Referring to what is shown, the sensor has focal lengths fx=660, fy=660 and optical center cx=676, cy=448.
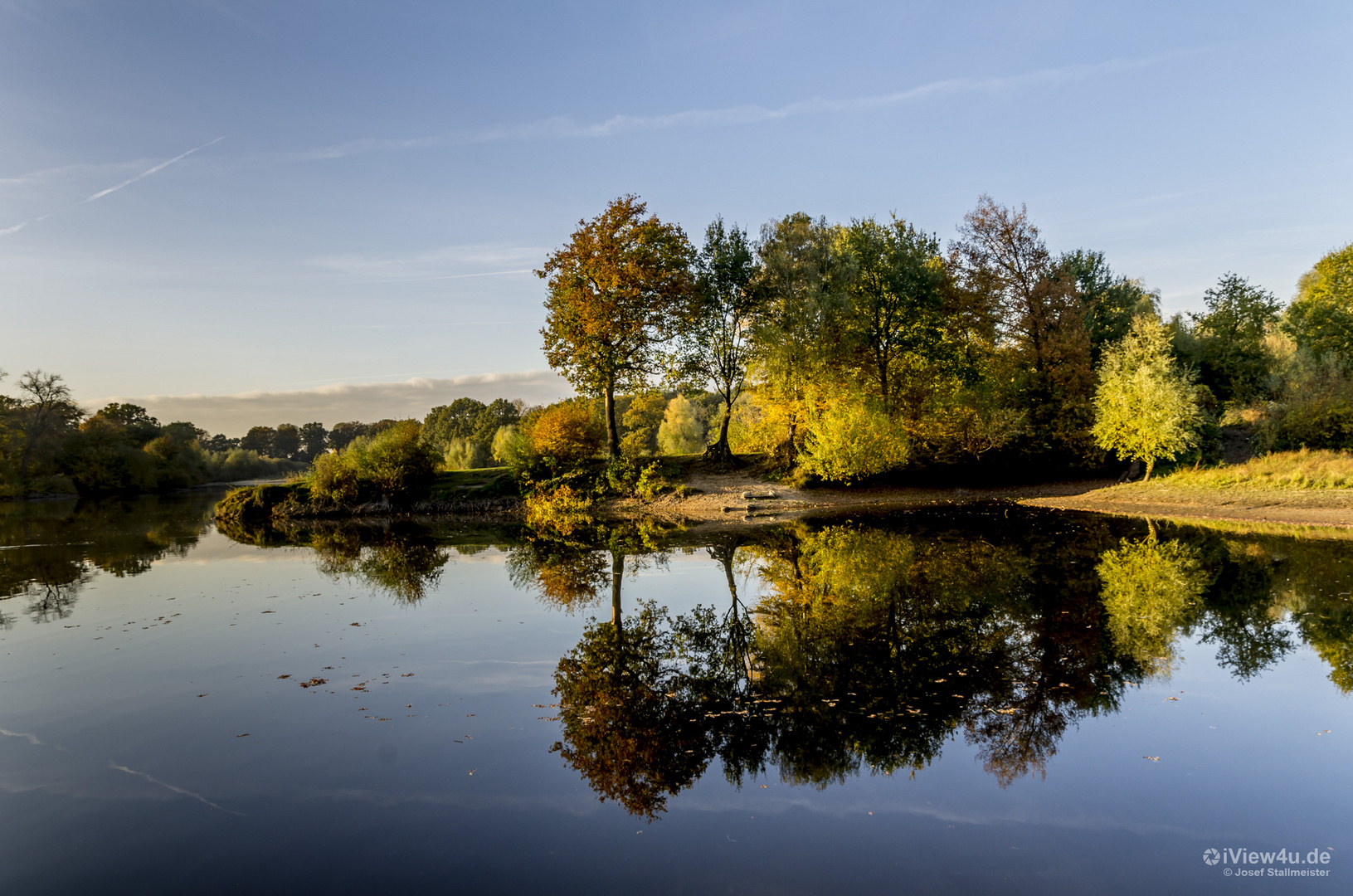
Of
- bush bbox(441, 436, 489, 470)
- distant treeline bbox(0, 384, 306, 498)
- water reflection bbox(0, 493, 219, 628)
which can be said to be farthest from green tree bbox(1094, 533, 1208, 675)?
distant treeline bbox(0, 384, 306, 498)

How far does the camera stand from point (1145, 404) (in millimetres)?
25672

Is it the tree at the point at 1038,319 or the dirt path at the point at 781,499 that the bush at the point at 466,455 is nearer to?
the dirt path at the point at 781,499

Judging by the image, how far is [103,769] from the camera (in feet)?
20.7

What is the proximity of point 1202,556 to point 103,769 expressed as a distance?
18645 mm

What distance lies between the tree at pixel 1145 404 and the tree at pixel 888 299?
714 cm

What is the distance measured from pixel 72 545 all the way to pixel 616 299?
21.7 m

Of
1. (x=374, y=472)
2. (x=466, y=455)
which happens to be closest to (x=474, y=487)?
(x=374, y=472)

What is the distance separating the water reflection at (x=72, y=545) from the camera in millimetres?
13780

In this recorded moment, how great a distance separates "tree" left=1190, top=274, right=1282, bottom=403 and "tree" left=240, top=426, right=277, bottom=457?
4722 inches

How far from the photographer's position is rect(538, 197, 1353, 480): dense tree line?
28359mm

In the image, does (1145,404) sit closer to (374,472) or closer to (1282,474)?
(1282,474)

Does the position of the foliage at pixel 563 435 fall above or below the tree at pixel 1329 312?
below

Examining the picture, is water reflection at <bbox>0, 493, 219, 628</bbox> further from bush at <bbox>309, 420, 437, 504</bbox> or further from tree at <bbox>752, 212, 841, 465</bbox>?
tree at <bbox>752, 212, 841, 465</bbox>

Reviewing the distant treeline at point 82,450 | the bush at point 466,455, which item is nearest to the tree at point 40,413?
the distant treeline at point 82,450
